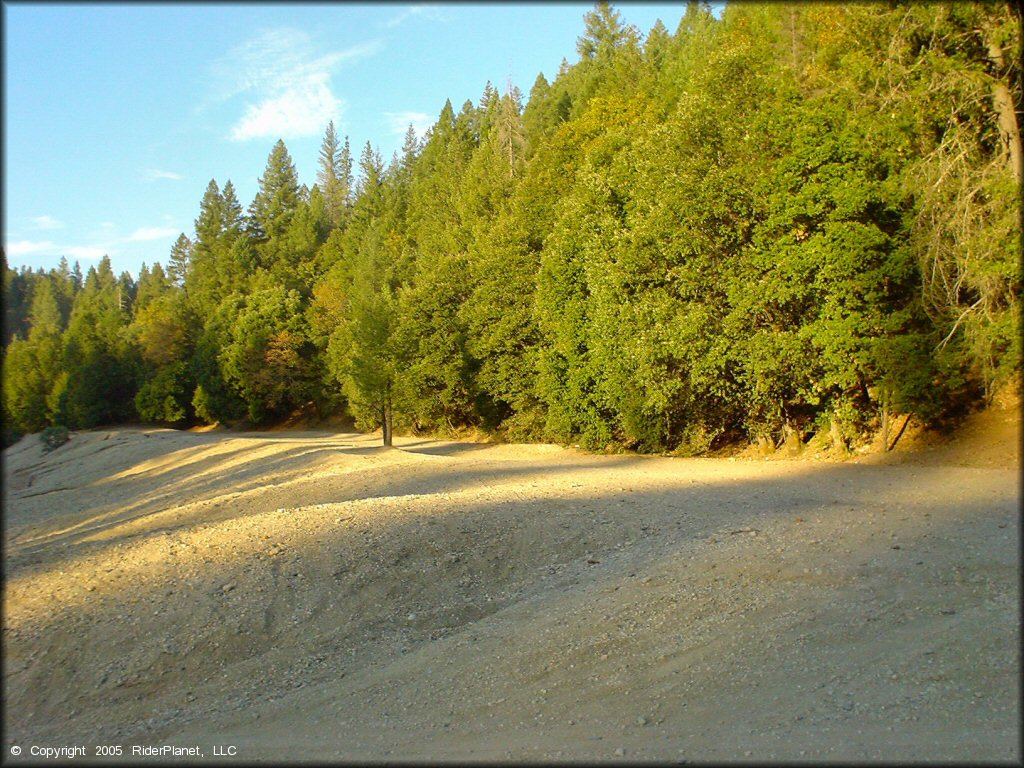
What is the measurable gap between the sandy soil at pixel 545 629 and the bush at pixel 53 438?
4438 centimetres

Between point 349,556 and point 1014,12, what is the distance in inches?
749

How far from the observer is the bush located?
1993 inches

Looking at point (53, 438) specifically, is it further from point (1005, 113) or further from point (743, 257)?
point (1005, 113)

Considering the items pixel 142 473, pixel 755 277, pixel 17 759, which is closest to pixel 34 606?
pixel 17 759

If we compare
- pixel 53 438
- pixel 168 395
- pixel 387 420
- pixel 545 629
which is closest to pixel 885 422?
pixel 545 629

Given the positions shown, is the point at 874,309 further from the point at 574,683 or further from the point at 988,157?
the point at 574,683

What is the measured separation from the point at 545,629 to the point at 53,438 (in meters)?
55.9

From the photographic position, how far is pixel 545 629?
755 cm

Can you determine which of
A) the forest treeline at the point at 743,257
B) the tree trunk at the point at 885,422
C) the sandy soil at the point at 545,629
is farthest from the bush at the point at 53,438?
the tree trunk at the point at 885,422

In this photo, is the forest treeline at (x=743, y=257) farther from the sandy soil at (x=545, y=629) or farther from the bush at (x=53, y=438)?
the bush at (x=53, y=438)

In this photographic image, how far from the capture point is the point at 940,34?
1772 centimetres

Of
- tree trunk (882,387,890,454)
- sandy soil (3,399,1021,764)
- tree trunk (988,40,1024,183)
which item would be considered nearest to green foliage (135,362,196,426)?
sandy soil (3,399,1021,764)

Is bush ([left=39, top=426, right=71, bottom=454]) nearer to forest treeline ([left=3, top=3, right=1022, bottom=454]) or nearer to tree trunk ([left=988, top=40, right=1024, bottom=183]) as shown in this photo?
forest treeline ([left=3, top=3, right=1022, bottom=454])

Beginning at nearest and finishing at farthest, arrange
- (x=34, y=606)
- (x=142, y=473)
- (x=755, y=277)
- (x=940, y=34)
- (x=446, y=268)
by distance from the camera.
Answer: (x=34, y=606) < (x=940, y=34) < (x=755, y=277) < (x=142, y=473) < (x=446, y=268)
